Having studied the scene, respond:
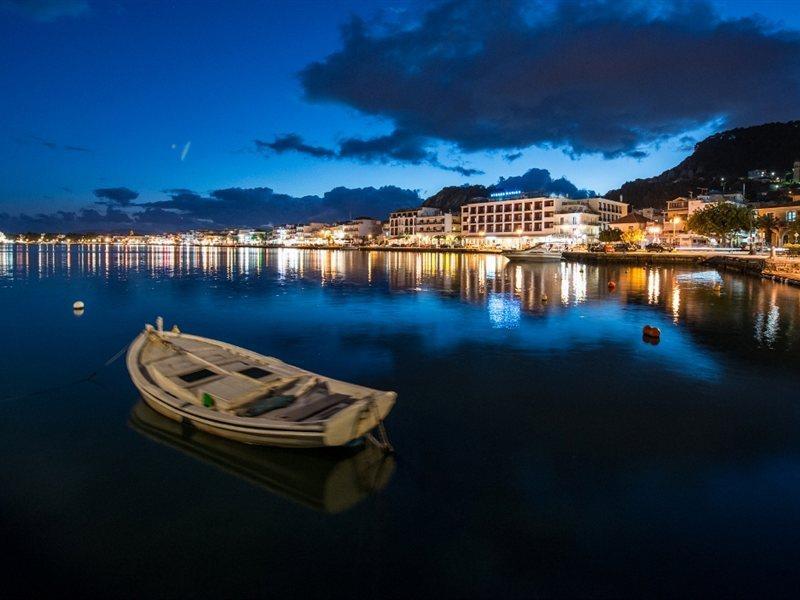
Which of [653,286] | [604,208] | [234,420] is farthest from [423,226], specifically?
[234,420]

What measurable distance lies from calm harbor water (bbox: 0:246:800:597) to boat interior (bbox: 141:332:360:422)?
831 millimetres

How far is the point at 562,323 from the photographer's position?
2589cm

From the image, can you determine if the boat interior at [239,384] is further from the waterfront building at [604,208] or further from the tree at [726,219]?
the waterfront building at [604,208]

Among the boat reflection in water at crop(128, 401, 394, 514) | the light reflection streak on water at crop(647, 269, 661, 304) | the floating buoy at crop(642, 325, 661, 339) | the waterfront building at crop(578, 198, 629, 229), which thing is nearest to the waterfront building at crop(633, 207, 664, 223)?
the waterfront building at crop(578, 198, 629, 229)

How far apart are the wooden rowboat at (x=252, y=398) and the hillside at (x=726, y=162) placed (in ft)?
538

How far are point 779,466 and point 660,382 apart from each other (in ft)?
19.1

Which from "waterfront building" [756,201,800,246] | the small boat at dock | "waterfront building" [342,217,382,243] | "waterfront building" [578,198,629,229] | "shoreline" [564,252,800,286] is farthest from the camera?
"waterfront building" [342,217,382,243]

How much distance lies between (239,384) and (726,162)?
637 feet

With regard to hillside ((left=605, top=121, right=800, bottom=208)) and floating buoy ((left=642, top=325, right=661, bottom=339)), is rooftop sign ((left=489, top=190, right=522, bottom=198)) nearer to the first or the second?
hillside ((left=605, top=121, right=800, bottom=208))

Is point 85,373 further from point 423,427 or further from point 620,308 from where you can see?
point 620,308

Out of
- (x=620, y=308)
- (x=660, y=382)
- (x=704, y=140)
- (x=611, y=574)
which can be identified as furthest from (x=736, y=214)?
(x=704, y=140)

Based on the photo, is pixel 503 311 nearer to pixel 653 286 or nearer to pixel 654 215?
pixel 653 286

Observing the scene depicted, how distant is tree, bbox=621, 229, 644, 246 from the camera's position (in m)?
103

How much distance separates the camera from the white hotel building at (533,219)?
11488cm
